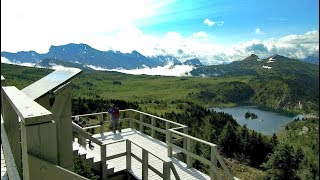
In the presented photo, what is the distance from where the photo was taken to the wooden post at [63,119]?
12.0 feet

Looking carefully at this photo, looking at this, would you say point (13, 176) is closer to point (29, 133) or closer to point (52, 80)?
point (29, 133)

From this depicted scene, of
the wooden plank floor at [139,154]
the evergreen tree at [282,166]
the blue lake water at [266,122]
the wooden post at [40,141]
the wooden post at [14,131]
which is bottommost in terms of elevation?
the blue lake water at [266,122]

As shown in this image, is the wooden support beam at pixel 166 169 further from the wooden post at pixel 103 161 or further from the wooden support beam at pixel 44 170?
the wooden support beam at pixel 44 170

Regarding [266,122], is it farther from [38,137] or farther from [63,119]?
[38,137]

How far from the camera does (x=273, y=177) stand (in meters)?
25.0

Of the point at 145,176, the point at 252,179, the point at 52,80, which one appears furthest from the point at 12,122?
the point at 252,179

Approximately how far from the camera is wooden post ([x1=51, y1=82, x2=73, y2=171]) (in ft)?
12.0

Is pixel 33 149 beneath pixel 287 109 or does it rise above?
above

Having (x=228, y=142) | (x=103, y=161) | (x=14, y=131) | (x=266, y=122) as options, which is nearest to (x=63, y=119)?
(x=14, y=131)

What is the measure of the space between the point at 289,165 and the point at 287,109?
167m

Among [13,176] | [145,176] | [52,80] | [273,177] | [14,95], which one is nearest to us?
[13,176]

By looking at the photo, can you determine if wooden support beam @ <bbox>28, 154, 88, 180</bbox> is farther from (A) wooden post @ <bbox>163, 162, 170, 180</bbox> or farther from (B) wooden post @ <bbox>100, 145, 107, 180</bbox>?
(B) wooden post @ <bbox>100, 145, 107, 180</bbox>

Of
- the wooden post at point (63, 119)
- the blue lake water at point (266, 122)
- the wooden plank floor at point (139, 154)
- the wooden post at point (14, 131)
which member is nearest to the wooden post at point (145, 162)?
the wooden plank floor at point (139, 154)

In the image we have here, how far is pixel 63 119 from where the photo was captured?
3922 millimetres
